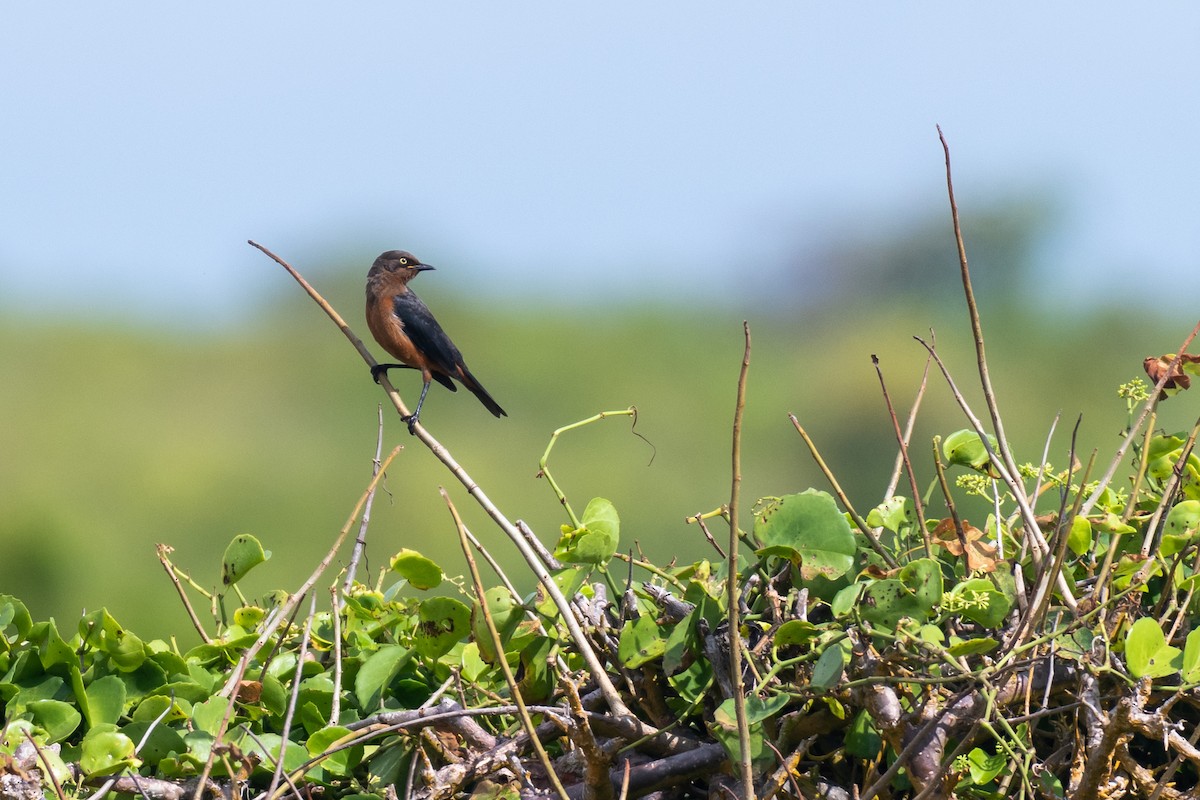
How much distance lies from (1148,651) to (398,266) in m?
4.19

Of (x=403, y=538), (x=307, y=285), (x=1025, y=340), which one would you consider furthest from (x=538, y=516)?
(x=307, y=285)

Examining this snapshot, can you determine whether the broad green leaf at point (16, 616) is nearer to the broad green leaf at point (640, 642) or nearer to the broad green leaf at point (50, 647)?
the broad green leaf at point (50, 647)

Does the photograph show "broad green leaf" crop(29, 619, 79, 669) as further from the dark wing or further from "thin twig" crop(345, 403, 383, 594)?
the dark wing

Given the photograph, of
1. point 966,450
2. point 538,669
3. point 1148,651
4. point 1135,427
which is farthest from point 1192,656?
point 538,669

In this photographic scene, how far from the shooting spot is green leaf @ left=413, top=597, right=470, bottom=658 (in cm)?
165

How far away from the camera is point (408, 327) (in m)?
4.86

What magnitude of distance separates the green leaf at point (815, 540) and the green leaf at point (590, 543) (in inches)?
8.0

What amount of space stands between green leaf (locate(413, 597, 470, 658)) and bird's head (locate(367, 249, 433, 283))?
12.0 feet

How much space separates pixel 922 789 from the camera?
1.39 meters

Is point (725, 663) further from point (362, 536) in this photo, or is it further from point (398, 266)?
point (398, 266)

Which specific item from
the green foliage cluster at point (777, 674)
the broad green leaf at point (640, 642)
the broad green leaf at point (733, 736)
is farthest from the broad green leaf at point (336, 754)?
the broad green leaf at point (733, 736)

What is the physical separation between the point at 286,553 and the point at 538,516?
2605 millimetres

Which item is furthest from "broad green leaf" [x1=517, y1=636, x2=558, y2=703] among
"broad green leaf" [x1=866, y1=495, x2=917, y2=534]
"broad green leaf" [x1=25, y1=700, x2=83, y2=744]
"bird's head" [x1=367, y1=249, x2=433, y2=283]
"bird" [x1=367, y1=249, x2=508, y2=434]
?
"bird's head" [x1=367, y1=249, x2=433, y2=283]

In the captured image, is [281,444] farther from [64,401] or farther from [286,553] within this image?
[286,553]
